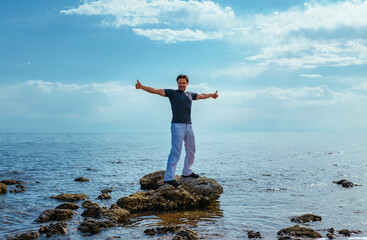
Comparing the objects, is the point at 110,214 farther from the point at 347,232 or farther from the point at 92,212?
the point at 347,232

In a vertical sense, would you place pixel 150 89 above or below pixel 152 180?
above

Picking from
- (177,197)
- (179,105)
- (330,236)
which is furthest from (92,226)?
(330,236)

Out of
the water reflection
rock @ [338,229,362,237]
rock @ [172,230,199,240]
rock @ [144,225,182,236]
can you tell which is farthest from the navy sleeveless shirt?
rock @ [338,229,362,237]

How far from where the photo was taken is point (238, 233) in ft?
29.0

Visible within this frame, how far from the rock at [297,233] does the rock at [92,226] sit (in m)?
4.93

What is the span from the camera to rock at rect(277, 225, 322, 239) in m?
8.32

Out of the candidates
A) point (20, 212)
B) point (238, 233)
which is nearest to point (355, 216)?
point (238, 233)

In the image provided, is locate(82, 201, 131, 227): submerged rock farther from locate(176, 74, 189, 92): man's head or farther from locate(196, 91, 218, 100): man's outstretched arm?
locate(196, 91, 218, 100): man's outstretched arm

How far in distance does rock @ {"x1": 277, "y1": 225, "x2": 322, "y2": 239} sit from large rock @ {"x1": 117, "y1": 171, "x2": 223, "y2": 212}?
408 centimetres

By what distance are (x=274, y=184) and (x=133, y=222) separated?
11232 millimetres

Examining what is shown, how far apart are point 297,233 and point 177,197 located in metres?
4.74

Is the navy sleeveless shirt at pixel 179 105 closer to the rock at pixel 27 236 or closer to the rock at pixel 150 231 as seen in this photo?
the rock at pixel 150 231

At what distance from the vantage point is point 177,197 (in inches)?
467

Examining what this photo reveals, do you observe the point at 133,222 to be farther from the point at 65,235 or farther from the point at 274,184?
the point at 274,184
